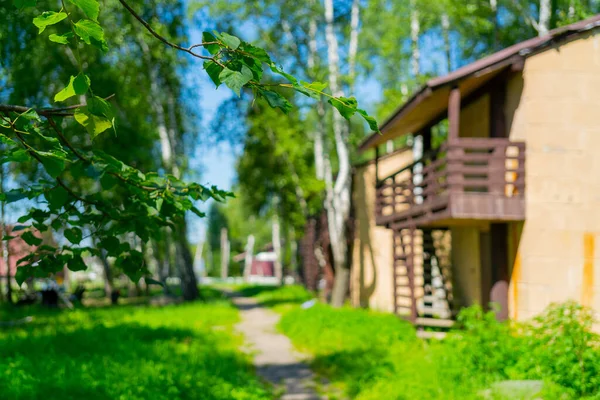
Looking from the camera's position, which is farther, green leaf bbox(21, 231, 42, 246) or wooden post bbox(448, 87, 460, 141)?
wooden post bbox(448, 87, 460, 141)

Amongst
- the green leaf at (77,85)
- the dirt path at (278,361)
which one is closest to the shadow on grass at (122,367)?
the dirt path at (278,361)

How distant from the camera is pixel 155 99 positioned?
756 inches

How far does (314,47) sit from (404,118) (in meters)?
6.97

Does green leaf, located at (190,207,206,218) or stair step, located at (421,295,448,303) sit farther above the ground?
green leaf, located at (190,207,206,218)

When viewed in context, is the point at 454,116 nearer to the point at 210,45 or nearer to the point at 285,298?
the point at 210,45

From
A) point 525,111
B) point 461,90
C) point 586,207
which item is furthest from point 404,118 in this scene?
point 586,207

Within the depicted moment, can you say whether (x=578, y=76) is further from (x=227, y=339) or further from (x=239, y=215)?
(x=239, y=215)

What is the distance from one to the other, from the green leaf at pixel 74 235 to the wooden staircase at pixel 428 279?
8776mm

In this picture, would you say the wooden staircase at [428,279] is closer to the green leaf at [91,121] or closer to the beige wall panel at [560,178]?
the beige wall panel at [560,178]

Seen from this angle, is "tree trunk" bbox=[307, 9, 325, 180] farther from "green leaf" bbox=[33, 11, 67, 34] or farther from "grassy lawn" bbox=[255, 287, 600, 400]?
"green leaf" bbox=[33, 11, 67, 34]

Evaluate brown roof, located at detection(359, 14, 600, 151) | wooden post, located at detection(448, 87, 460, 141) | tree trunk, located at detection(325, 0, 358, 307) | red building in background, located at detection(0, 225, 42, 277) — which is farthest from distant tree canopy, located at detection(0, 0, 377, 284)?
tree trunk, located at detection(325, 0, 358, 307)

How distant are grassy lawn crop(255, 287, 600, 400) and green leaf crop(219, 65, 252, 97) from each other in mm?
4767

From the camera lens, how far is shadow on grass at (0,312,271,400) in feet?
21.6

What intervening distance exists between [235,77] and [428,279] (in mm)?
11346
